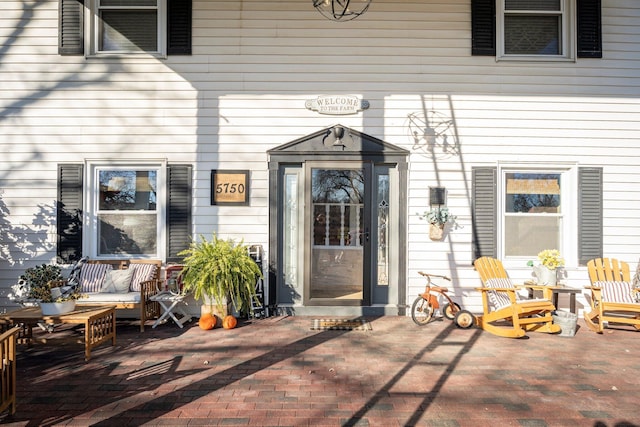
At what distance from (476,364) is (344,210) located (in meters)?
2.76

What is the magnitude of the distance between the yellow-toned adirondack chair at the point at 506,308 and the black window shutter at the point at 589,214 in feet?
3.96

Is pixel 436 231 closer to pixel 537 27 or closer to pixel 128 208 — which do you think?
pixel 537 27

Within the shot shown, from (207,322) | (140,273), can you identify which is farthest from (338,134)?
(140,273)

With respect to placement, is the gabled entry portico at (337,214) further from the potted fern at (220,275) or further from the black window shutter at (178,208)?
the black window shutter at (178,208)

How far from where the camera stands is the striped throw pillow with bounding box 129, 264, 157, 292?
529cm

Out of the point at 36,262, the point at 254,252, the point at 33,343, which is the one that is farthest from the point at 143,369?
the point at 36,262

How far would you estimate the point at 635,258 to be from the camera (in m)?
5.60

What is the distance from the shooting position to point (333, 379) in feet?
11.3

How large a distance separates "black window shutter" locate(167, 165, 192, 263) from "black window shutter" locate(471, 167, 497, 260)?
13.3 feet

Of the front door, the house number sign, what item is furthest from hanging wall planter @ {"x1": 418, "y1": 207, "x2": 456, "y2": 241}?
the house number sign

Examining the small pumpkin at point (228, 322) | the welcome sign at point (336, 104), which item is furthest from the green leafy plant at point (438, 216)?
the small pumpkin at point (228, 322)

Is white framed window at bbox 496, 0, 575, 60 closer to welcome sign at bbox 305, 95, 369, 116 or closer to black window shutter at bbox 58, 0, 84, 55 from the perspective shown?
welcome sign at bbox 305, 95, 369, 116

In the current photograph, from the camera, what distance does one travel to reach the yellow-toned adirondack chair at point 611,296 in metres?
4.86

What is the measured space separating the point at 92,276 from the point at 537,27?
715cm
